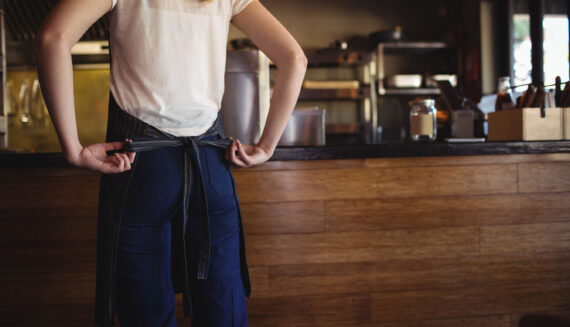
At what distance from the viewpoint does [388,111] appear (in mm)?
5016

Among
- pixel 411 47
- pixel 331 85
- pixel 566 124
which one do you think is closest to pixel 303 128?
pixel 566 124

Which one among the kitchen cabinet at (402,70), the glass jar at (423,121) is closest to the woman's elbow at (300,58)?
the glass jar at (423,121)

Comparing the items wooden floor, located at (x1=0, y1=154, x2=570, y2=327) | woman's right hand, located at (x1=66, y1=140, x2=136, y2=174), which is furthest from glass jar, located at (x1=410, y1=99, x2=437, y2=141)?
woman's right hand, located at (x1=66, y1=140, x2=136, y2=174)

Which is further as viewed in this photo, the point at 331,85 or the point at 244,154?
the point at 331,85

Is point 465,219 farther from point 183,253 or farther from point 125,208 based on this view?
point 125,208

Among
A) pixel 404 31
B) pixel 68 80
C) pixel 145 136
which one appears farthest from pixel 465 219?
pixel 404 31

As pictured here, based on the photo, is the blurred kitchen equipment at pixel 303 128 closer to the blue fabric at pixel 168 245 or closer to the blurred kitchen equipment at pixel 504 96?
the blurred kitchen equipment at pixel 504 96

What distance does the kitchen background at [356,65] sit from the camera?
3975mm

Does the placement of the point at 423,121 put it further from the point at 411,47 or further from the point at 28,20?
the point at 28,20

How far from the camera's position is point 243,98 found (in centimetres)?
232

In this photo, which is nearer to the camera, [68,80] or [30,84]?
[68,80]

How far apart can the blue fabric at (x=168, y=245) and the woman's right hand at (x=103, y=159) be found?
0.03 m

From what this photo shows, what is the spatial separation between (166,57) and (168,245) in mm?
384

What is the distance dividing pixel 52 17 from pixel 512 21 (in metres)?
4.45
